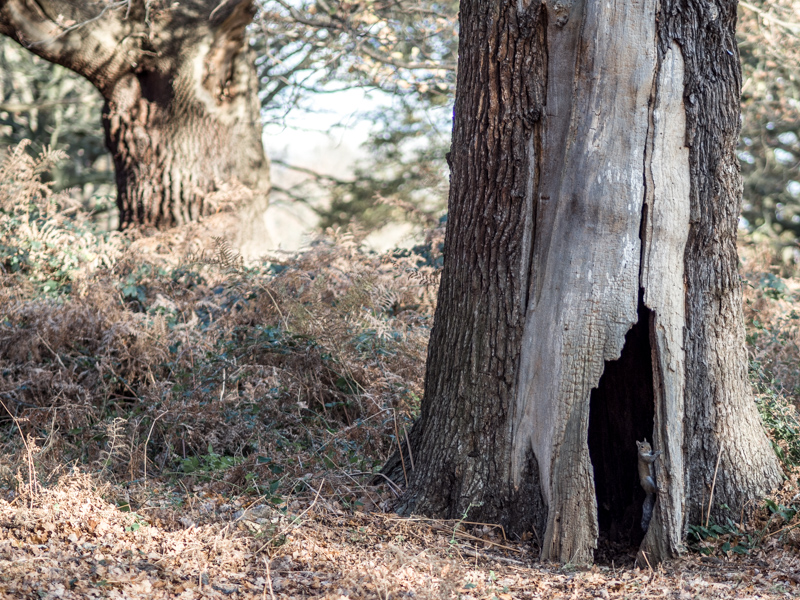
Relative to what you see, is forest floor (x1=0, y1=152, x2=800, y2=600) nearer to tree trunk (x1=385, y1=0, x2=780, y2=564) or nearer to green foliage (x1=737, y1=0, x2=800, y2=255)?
tree trunk (x1=385, y1=0, x2=780, y2=564)

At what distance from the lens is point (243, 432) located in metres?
5.18

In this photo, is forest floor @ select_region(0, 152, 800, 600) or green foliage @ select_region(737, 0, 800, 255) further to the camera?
green foliage @ select_region(737, 0, 800, 255)

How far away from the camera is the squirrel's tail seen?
143 inches

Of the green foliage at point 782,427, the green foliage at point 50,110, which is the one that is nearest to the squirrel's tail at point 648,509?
the green foliage at point 782,427

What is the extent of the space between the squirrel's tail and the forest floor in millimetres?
238

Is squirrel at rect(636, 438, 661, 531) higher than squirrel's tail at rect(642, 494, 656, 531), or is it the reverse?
Answer: squirrel at rect(636, 438, 661, 531)

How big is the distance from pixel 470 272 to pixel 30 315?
4.43 metres

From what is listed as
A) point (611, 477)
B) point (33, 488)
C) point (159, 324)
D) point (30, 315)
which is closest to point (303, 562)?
point (33, 488)

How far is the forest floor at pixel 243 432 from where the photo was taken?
3.22m

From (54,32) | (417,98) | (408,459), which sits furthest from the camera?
(417,98)

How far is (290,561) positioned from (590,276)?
2129mm

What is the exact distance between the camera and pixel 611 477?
13.4ft

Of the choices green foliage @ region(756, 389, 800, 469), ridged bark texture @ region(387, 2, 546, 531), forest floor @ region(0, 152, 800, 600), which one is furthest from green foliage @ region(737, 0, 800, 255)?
ridged bark texture @ region(387, 2, 546, 531)

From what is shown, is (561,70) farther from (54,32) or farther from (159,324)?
(54,32)
